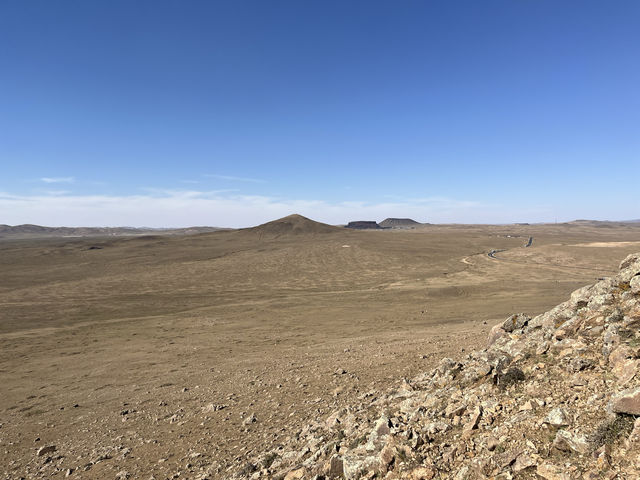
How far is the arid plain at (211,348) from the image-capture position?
9258mm

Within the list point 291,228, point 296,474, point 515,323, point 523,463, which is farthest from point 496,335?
point 291,228

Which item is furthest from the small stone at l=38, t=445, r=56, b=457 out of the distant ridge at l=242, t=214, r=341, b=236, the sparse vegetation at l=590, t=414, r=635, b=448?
the distant ridge at l=242, t=214, r=341, b=236

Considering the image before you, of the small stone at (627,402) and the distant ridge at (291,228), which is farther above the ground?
the distant ridge at (291,228)

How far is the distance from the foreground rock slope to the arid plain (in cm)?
215

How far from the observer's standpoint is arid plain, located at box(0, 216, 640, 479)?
9258 mm

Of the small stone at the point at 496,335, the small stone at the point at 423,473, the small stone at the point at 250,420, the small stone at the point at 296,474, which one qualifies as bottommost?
the small stone at the point at 250,420

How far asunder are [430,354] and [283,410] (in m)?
6.35

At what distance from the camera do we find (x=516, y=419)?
17.7 ft

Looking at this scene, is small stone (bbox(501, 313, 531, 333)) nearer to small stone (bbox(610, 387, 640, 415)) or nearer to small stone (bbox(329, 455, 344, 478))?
small stone (bbox(610, 387, 640, 415))

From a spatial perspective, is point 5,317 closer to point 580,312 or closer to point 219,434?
point 219,434

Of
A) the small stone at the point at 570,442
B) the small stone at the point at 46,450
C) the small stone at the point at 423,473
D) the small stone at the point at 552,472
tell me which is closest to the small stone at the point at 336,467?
the small stone at the point at 423,473

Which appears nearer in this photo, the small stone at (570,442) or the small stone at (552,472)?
the small stone at (552,472)

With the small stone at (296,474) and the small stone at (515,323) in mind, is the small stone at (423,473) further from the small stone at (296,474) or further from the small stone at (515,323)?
the small stone at (515,323)

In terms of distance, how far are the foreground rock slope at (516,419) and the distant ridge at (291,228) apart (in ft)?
367
